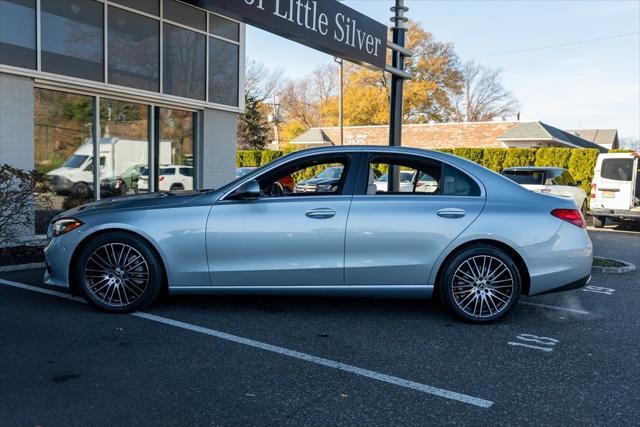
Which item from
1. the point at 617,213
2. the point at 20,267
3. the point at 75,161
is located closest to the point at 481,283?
the point at 20,267

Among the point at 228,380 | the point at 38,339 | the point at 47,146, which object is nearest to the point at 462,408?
the point at 228,380

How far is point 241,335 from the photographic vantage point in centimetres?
469

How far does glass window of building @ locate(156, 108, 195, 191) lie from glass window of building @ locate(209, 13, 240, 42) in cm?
185

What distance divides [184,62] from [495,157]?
1707cm

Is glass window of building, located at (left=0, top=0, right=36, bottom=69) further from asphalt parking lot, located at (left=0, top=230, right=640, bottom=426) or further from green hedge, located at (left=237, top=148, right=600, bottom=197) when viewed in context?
green hedge, located at (left=237, top=148, right=600, bottom=197)

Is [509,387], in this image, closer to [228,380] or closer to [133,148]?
[228,380]

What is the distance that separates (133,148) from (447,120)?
4820cm

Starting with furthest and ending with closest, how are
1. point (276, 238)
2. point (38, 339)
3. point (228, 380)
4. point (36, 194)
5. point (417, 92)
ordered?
point (417, 92) → point (36, 194) → point (276, 238) → point (38, 339) → point (228, 380)

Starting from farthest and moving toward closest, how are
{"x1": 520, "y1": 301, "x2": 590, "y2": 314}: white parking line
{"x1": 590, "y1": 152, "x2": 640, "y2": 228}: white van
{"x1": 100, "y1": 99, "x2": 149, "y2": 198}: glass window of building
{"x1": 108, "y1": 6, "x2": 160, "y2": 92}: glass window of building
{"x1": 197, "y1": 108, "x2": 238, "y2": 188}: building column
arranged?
{"x1": 590, "y1": 152, "x2": 640, "y2": 228}: white van < {"x1": 197, "y1": 108, "x2": 238, "y2": 188}: building column < {"x1": 100, "y1": 99, "x2": 149, "y2": 198}: glass window of building < {"x1": 108, "y1": 6, "x2": 160, "y2": 92}: glass window of building < {"x1": 520, "y1": 301, "x2": 590, "y2": 314}: white parking line

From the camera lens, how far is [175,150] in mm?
11516

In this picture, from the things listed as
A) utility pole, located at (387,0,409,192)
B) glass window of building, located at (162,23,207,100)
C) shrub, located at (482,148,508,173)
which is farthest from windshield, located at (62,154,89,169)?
shrub, located at (482,148,508,173)

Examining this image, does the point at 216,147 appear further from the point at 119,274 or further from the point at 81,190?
the point at 119,274

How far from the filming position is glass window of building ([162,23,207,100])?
10883 mm

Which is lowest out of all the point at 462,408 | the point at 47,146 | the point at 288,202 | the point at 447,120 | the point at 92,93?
the point at 462,408
